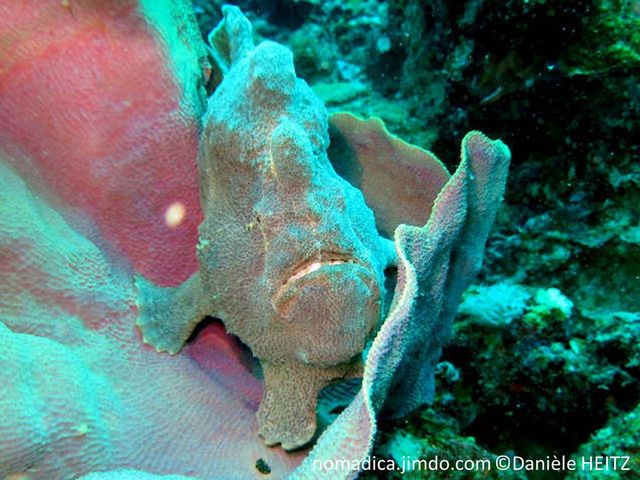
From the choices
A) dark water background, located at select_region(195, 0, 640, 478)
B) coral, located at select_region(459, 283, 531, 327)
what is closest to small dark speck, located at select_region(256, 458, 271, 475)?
dark water background, located at select_region(195, 0, 640, 478)

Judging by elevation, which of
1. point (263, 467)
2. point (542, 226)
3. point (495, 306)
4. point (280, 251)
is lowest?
point (263, 467)

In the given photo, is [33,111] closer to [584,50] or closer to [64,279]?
[64,279]

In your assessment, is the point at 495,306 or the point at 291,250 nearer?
the point at 291,250

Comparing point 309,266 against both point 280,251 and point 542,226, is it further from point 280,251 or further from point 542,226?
point 542,226

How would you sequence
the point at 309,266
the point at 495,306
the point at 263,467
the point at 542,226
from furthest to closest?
the point at 542,226 → the point at 495,306 → the point at 263,467 → the point at 309,266

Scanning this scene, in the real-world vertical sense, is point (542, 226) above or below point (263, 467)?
above

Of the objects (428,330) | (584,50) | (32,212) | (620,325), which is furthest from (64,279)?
(584,50)

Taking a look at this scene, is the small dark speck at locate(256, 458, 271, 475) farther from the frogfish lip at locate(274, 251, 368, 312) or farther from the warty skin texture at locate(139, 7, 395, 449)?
the frogfish lip at locate(274, 251, 368, 312)

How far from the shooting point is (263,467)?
237 cm

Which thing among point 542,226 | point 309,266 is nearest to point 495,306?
point 542,226

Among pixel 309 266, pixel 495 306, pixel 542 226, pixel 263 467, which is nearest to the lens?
pixel 309 266

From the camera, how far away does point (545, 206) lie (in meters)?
4.86

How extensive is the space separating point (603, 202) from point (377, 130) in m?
2.73

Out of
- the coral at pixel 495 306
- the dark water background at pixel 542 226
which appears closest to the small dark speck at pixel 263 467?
the dark water background at pixel 542 226
